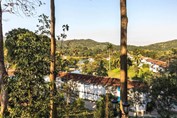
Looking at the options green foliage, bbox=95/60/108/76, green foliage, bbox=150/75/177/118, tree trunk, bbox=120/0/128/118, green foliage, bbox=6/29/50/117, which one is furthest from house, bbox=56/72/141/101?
tree trunk, bbox=120/0/128/118

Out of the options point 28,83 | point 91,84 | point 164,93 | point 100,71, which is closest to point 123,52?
point 28,83

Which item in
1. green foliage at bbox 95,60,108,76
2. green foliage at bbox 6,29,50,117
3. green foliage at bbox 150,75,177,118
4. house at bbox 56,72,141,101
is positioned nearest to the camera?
green foliage at bbox 6,29,50,117

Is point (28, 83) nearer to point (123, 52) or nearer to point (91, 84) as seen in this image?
point (123, 52)

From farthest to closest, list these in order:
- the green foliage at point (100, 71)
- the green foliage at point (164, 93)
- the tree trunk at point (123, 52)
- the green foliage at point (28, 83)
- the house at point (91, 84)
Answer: the green foliage at point (100, 71), the house at point (91, 84), the green foliage at point (164, 93), the green foliage at point (28, 83), the tree trunk at point (123, 52)

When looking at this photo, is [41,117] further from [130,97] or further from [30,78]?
[130,97]

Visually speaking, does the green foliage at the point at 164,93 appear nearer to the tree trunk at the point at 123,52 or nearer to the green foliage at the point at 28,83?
the tree trunk at the point at 123,52

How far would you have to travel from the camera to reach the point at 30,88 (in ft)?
24.9

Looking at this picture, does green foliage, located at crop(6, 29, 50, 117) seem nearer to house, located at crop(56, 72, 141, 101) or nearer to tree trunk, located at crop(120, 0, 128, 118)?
tree trunk, located at crop(120, 0, 128, 118)

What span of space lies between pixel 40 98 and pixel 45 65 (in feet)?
3.15

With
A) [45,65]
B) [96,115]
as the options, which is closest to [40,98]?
[45,65]

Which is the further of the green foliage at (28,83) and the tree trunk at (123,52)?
the green foliage at (28,83)

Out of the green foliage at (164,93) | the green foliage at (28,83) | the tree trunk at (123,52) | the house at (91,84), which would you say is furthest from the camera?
the house at (91,84)

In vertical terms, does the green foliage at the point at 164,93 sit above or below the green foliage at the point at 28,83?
below

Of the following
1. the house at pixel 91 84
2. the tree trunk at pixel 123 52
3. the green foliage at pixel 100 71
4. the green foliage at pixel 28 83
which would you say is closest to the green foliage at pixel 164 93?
the tree trunk at pixel 123 52
